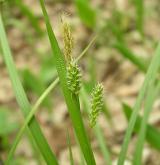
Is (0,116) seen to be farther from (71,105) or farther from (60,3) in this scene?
(60,3)

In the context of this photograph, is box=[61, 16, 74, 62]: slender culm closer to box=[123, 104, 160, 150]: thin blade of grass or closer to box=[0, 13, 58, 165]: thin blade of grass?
box=[0, 13, 58, 165]: thin blade of grass

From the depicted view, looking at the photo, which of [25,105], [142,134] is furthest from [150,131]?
[25,105]

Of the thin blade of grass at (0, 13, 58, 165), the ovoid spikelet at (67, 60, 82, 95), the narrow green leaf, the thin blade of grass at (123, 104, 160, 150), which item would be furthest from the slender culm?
the narrow green leaf

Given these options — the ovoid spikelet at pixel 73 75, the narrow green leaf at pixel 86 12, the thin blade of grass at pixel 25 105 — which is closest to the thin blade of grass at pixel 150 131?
the thin blade of grass at pixel 25 105

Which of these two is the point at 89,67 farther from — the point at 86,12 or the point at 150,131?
the point at 150,131

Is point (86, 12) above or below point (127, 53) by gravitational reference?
above

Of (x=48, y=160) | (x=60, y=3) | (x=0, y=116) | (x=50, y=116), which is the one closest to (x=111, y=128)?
(x=50, y=116)

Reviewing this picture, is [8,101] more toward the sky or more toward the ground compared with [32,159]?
more toward the sky

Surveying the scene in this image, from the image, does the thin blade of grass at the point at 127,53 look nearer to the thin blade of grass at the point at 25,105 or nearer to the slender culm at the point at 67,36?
the thin blade of grass at the point at 25,105
